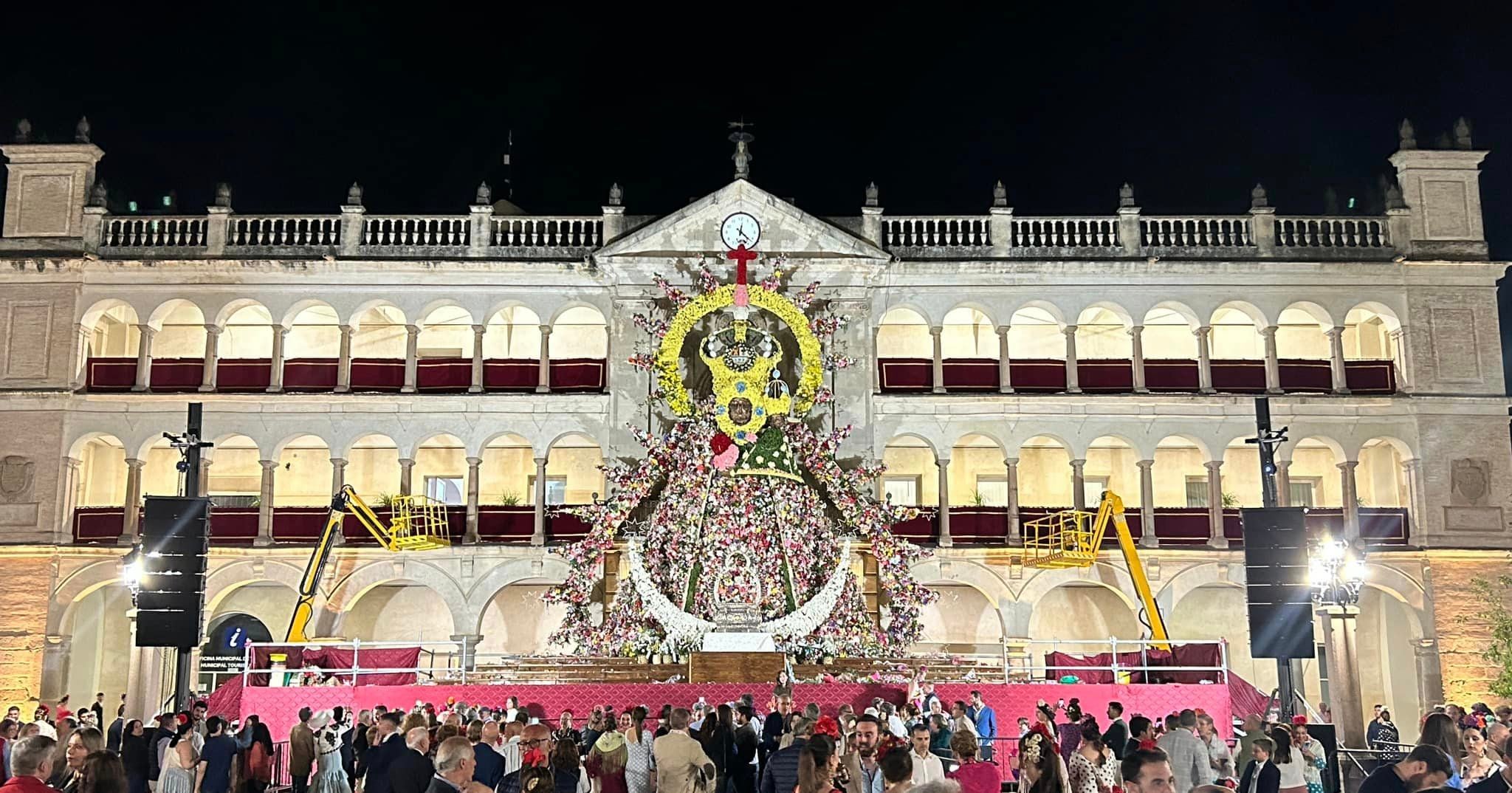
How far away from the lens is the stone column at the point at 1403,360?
30625mm

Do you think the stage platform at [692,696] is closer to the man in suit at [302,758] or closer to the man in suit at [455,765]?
the man in suit at [302,758]

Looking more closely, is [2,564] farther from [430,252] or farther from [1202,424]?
[1202,424]

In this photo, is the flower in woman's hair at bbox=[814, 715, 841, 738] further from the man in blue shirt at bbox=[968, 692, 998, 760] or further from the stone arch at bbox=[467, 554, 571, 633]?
the stone arch at bbox=[467, 554, 571, 633]

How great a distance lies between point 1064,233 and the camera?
1265 inches

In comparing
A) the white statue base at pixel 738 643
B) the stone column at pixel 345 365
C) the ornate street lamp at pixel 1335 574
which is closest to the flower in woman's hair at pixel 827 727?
the white statue base at pixel 738 643

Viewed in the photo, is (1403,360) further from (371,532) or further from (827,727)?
(827,727)

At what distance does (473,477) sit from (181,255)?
27.6 ft

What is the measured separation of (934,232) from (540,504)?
11.5 m

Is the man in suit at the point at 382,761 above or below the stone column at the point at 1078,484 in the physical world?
below

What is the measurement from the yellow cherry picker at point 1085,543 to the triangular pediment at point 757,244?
692 cm

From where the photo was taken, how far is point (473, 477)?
30734mm

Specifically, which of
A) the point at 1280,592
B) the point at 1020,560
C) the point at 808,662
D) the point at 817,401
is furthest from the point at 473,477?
the point at 1280,592

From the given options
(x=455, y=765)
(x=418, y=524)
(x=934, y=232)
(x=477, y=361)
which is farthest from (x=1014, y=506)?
(x=455, y=765)

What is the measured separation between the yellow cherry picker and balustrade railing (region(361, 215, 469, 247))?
14.7 meters
